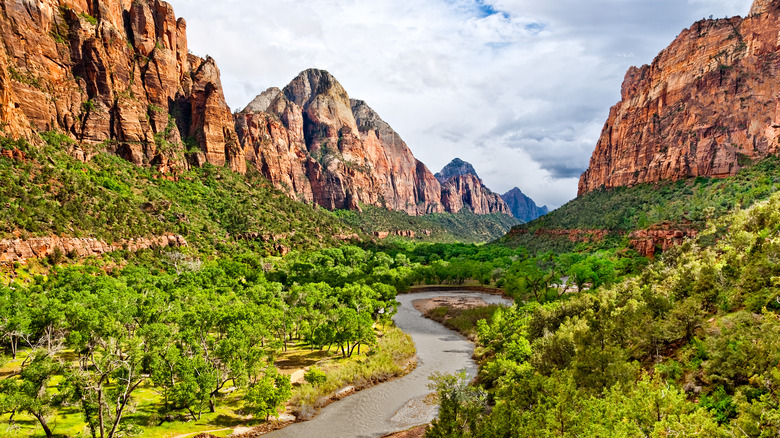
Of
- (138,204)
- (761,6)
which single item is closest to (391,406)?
(138,204)

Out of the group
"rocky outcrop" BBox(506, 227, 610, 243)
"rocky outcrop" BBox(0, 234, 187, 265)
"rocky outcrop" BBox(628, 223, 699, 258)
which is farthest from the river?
"rocky outcrop" BBox(506, 227, 610, 243)

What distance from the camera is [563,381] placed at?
23.7 metres

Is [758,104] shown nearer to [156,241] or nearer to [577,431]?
[577,431]

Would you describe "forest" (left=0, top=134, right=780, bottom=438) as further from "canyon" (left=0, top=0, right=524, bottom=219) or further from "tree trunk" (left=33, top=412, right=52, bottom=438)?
"canyon" (left=0, top=0, right=524, bottom=219)

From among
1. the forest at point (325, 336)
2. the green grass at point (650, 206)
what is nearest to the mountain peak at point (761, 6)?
the green grass at point (650, 206)

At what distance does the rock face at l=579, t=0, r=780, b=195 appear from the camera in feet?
394

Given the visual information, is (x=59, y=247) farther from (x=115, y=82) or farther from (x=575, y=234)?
(x=575, y=234)

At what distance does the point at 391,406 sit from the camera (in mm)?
37125

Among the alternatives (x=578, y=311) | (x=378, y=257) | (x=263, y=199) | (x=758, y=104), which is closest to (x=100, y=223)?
(x=263, y=199)


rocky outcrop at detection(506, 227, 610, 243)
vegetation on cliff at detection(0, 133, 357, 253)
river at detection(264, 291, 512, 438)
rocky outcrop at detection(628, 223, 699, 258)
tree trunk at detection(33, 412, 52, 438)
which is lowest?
river at detection(264, 291, 512, 438)

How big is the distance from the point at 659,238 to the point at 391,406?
80.1 meters

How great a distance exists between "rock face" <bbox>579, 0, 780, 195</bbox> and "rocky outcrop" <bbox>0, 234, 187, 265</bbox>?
547 feet

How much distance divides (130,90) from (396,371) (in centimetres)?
13064

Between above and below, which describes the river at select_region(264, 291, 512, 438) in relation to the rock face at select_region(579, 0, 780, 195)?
below
